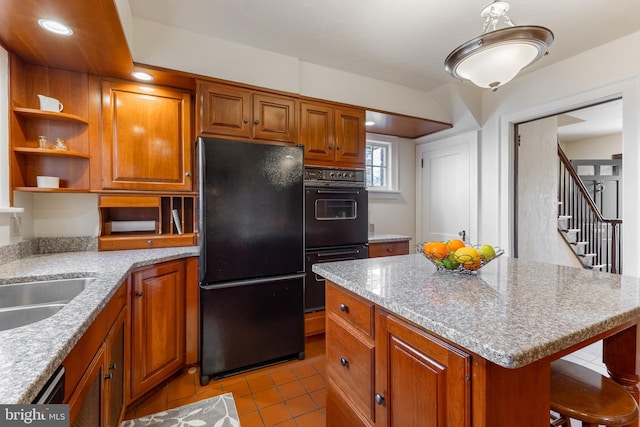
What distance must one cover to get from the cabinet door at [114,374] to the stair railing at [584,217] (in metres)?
5.08

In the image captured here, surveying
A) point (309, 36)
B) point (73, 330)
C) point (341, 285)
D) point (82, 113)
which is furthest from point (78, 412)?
point (309, 36)

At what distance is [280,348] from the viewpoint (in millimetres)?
2285

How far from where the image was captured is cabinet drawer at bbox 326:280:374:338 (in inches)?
46.1

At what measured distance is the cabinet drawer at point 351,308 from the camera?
117cm

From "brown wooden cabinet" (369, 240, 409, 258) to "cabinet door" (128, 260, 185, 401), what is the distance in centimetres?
170

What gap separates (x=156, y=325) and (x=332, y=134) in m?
2.01

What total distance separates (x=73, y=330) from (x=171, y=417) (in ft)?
4.10

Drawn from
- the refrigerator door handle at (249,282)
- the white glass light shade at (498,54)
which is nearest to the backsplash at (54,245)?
the refrigerator door handle at (249,282)

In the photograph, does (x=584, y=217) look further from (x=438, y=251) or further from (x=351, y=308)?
(x=351, y=308)

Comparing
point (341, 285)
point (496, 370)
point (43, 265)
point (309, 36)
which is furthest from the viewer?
point (309, 36)

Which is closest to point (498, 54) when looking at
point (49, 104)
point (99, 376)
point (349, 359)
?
point (349, 359)

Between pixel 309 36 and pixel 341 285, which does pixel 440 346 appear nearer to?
pixel 341 285

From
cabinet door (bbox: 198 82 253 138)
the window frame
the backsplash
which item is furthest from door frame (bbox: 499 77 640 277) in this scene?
the backsplash

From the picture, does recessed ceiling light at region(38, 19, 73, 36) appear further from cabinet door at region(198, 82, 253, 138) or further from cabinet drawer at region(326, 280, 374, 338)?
cabinet drawer at region(326, 280, 374, 338)
